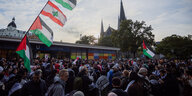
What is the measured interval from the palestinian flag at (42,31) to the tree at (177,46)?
47.8m

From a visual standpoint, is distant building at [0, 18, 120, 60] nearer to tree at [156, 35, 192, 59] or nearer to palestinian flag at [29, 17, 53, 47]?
palestinian flag at [29, 17, 53, 47]

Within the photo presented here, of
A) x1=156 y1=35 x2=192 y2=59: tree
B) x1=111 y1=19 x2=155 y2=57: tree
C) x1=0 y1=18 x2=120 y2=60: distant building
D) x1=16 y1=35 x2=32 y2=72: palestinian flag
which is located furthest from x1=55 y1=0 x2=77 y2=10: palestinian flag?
x1=156 y1=35 x2=192 y2=59: tree

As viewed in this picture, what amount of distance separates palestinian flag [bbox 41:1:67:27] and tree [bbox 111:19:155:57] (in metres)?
32.9

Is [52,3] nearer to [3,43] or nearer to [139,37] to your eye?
[3,43]

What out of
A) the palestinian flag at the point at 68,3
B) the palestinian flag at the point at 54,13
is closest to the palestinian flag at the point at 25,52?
the palestinian flag at the point at 54,13

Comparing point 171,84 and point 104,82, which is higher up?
point 171,84

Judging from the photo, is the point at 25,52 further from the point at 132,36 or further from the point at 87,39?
the point at 87,39

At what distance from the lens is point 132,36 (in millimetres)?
38250

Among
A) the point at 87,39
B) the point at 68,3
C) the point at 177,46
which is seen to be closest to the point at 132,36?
the point at 177,46

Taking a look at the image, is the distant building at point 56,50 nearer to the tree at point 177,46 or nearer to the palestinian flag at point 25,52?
the palestinian flag at point 25,52

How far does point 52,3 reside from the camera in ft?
19.4

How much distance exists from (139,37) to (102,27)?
71.8 metres

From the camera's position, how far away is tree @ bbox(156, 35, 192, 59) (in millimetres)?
42737

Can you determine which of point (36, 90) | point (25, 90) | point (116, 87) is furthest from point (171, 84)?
point (25, 90)
